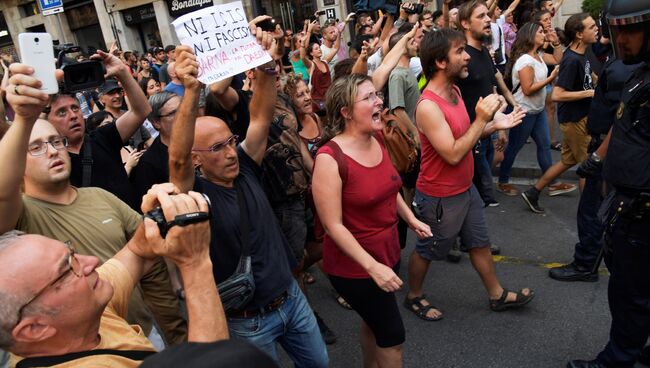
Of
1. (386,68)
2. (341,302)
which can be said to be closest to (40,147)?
(386,68)

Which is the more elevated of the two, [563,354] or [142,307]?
[142,307]

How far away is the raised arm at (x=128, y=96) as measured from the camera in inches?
98.6

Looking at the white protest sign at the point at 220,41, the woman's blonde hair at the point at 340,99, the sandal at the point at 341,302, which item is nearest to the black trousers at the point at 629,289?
the woman's blonde hair at the point at 340,99

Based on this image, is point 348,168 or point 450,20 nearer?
point 348,168

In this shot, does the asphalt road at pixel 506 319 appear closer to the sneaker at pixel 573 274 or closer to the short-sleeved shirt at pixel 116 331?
the sneaker at pixel 573 274

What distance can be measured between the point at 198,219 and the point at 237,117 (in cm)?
188

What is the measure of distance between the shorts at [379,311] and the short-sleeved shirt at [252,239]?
1.18 ft

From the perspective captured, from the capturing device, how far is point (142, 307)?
7.44ft

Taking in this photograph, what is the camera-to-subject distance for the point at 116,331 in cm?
144

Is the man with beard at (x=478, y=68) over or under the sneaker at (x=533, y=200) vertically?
over

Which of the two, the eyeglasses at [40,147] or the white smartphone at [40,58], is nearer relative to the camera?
the white smartphone at [40,58]

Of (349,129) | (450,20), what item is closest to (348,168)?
(349,129)

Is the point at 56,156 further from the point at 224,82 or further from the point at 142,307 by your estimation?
the point at 224,82

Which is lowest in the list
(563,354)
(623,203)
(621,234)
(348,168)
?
(563,354)
